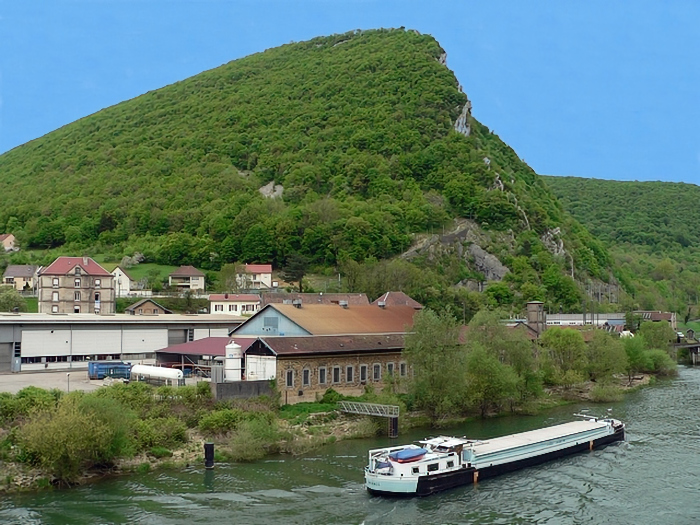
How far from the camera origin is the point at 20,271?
381 ft

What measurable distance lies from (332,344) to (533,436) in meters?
15.1

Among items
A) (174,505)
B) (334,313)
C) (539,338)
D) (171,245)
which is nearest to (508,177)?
(171,245)

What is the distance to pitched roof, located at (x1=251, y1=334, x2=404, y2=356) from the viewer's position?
4723 centimetres

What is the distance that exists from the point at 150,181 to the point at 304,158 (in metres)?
34.7

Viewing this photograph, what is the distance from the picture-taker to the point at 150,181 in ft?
541

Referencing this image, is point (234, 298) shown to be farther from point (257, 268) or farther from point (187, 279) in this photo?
point (187, 279)

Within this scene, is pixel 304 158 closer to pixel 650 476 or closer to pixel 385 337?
pixel 385 337

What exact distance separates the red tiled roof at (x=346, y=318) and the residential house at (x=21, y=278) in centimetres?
7003

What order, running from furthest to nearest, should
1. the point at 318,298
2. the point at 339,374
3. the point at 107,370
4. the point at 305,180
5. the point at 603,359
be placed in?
the point at 305,180 → the point at 318,298 → the point at 603,359 → the point at 107,370 → the point at 339,374

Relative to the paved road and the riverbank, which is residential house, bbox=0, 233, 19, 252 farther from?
the riverbank

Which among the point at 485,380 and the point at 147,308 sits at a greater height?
the point at 147,308

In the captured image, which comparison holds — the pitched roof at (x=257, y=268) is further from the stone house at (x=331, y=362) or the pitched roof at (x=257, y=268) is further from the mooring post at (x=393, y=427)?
the mooring post at (x=393, y=427)

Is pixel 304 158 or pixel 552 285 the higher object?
pixel 304 158

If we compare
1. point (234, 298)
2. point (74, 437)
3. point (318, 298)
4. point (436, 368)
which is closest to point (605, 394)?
point (436, 368)
